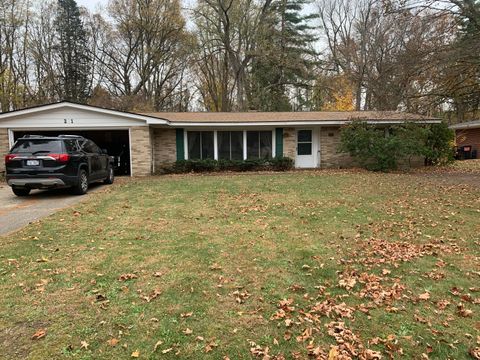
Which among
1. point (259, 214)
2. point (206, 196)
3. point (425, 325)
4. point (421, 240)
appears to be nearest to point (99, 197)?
point (206, 196)

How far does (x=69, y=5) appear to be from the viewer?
1110 inches

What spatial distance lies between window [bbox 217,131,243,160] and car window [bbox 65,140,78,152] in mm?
7986

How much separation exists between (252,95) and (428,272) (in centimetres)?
2539

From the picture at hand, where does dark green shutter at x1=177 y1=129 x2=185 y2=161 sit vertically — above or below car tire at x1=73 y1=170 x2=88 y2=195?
above

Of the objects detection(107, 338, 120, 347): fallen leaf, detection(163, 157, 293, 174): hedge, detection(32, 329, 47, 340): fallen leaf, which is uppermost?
detection(163, 157, 293, 174): hedge

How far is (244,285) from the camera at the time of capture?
12.0 ft

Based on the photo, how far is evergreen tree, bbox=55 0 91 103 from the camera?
2748 cm

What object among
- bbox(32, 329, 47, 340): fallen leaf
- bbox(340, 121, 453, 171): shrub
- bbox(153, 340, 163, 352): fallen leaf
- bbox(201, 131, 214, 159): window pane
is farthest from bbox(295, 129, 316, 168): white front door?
bbox(32, 329, 47, 340): fallen leaf

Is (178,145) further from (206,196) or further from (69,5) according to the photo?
(69,5)

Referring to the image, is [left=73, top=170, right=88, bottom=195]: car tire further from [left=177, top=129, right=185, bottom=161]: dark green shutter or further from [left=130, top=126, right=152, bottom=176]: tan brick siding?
[left=177, top=129, right=185, bottom=161]: dark green shutter

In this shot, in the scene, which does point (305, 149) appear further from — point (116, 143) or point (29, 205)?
point (29, 205)

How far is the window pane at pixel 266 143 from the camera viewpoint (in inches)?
661

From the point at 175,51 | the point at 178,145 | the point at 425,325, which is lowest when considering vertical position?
the point at 425,325

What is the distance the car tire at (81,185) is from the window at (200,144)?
7083mm
